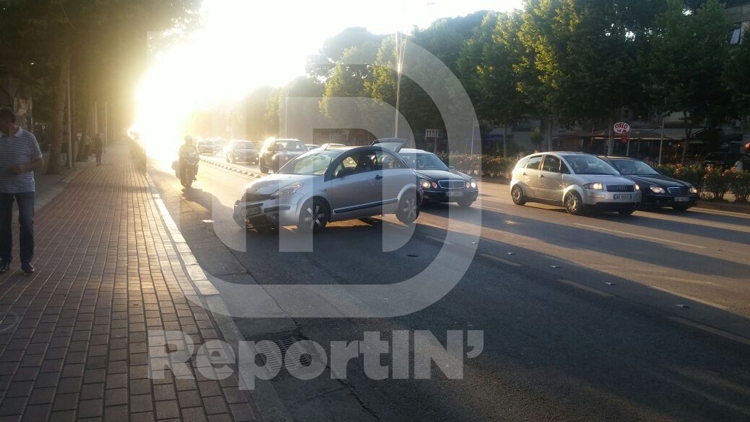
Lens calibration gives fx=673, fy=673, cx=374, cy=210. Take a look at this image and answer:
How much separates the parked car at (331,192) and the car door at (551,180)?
496 cm

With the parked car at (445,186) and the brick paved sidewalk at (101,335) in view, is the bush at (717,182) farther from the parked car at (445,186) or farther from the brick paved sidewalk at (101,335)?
the brick paved sidewalk at (101,335)

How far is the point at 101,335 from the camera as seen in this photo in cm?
562

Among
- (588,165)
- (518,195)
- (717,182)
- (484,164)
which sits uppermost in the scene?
(588,165)

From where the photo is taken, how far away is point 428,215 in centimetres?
1598

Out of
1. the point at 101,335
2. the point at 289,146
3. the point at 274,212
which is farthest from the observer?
the point at 289,146

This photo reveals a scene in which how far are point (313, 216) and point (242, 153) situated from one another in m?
34.7

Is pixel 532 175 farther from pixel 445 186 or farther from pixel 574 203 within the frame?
pixel 445 186

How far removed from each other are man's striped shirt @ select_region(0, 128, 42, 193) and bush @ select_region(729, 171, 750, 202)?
20.8 metres

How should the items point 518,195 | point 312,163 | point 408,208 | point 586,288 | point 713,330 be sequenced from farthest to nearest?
point 518,195 → point 408,208 → point 312,163 → point 586,288 → point 713,330

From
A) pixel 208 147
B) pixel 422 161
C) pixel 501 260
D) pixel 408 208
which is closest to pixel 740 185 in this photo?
pixel 422 161

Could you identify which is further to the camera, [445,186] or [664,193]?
[664,193]

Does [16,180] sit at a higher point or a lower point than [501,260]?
higher

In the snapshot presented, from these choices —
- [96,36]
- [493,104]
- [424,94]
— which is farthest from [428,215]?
[424,94]

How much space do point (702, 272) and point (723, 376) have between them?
4.65 m
